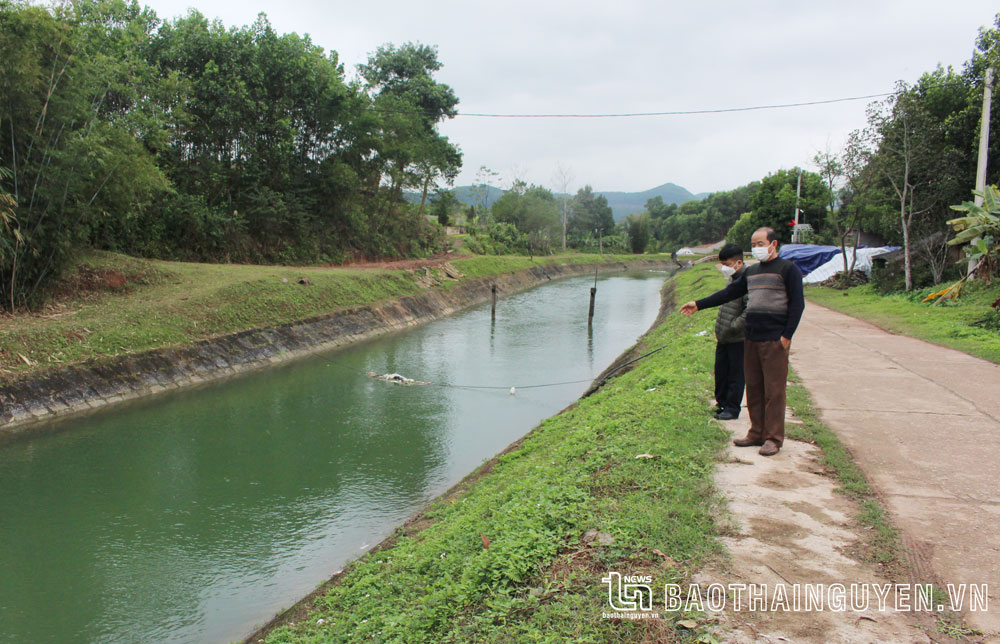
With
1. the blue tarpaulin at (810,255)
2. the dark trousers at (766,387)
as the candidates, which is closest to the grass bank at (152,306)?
the dark trousers at (766,387)

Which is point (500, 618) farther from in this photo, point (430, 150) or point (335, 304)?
point (430, 150)

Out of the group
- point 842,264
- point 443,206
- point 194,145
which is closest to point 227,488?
point 194,145

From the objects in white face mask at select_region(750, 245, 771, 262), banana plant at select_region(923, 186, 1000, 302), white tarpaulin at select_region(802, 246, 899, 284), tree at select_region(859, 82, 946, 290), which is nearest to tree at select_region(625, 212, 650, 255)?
white tarpaulin at select_region(802, 246, 899, 284)

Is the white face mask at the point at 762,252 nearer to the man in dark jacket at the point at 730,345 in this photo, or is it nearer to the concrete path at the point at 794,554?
the man in dark jacket at the point at 730,345

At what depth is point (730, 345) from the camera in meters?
6.03

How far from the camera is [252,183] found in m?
24.7

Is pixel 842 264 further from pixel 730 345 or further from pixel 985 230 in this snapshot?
pixel 730 345

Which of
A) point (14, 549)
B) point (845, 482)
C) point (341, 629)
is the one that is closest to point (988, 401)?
point (845, 482)

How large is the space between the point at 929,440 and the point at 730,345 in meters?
1.86

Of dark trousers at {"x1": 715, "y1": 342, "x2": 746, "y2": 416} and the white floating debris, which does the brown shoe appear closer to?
dark trousers at {"x1": 715, "y1": 342, "x2": 746, "y2": 416}

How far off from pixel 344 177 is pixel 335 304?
387 inches

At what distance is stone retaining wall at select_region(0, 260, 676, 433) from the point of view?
10.4 metres

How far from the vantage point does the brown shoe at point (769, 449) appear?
16.3 feet

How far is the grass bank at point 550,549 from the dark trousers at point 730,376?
29cm
